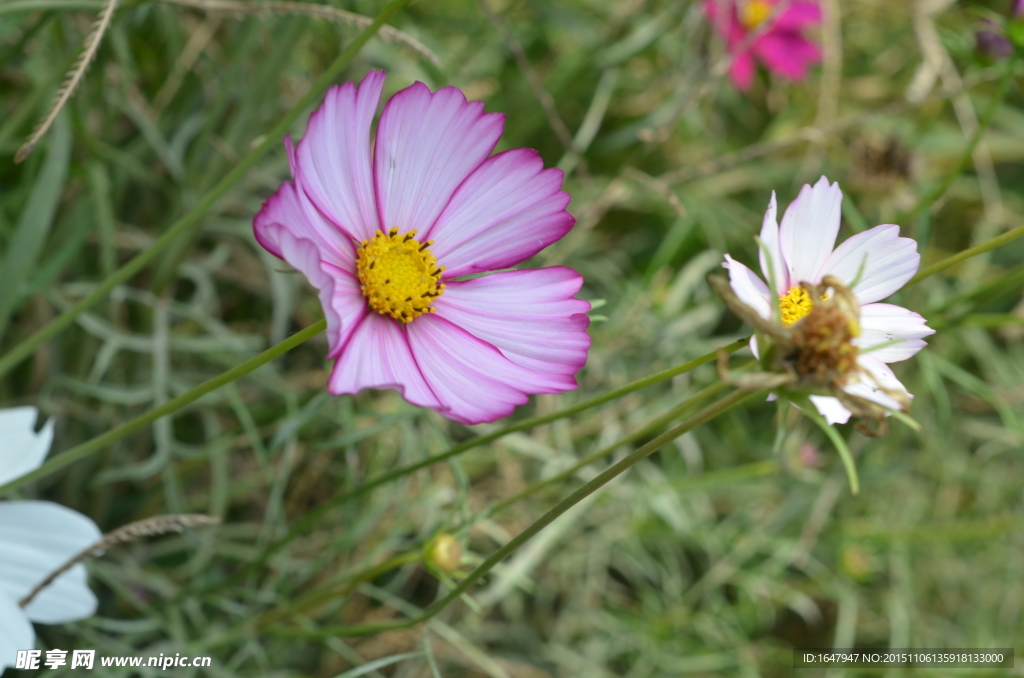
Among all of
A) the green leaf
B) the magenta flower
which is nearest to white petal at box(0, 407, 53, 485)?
the green leaf

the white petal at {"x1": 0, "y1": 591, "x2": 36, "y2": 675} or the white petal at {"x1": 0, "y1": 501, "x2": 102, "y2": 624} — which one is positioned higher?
the white petal at {"x1": 0, "y1": 501, "x2": 102, "y2": 624}

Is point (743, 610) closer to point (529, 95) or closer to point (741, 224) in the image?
point (741, 224)

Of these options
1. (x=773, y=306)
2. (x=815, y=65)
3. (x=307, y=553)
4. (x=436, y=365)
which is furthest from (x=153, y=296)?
(x=815, y=65)

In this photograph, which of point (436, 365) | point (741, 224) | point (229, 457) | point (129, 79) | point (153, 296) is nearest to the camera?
point (436, 365)

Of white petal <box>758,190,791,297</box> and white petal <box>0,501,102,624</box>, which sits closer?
white petal <box>758,190,791,297</box>

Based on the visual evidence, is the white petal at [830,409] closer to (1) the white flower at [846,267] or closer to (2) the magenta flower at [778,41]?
(1) the white flower at [846,267]

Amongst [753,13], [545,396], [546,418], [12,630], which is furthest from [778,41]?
[12,630]

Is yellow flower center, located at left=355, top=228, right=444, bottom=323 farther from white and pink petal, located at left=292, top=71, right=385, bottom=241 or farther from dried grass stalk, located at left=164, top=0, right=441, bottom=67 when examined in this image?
dried grass stalk, located at left=164, top=0, right=441, bottom=67
